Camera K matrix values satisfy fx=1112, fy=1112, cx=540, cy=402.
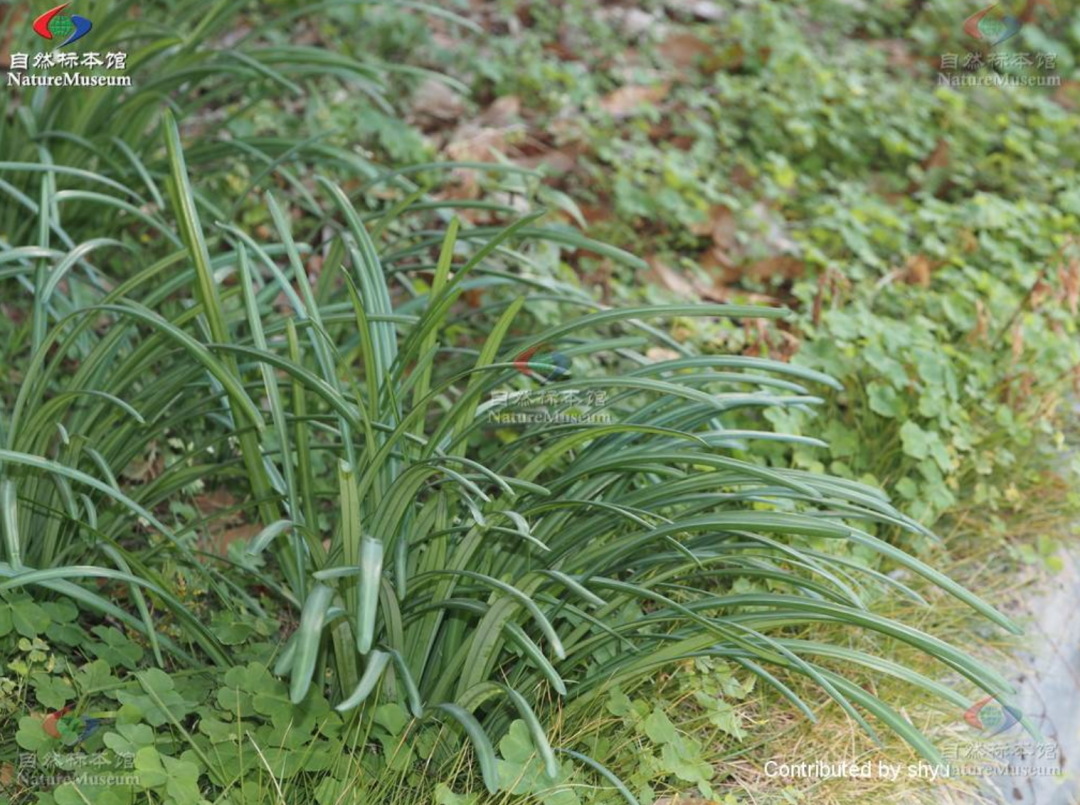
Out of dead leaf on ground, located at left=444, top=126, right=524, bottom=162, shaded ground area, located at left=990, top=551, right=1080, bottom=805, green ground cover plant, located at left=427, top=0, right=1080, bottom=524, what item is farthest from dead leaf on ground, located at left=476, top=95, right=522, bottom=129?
shaded ground area, located at left=990, top=551, right=1080, bottom=805

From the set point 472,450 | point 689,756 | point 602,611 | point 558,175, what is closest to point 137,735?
point 602,611

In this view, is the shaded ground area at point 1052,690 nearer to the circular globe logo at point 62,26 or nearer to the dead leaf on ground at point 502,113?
the dead leaf on ground at point 502,113

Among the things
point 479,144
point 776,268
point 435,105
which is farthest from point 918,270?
point 435,105

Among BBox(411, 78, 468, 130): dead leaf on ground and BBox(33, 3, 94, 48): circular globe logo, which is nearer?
BBox(33, 3, 94, 48): circular globe logo

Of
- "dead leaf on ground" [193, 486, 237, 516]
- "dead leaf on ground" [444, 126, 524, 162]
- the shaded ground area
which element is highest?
"dead leaf on ground" [444, 126, 524, 162]

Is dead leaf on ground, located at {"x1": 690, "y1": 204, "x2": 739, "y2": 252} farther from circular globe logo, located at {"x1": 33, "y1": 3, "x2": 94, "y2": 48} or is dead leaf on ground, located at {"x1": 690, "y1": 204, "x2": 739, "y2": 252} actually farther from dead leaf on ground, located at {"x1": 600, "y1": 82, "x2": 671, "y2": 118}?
circular globe logo, located at {"x1": 33, "y1": 3, "x2": 94, "y2": 48}

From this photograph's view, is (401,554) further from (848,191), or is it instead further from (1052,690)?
(848,191)

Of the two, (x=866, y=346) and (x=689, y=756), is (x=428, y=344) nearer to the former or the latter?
(x=689, y=756)

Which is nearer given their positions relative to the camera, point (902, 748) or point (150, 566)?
point (902, 748)

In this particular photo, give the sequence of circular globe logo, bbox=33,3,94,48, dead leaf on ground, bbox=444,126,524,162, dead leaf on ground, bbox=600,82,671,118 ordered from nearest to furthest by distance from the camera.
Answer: circular globe logo, bbox=33,3,94,48, dead leaf on ground, bbox=444,126,524,162, dead leaf on ground, bbox=600,82,671,118

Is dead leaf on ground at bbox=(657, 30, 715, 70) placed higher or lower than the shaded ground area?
higher

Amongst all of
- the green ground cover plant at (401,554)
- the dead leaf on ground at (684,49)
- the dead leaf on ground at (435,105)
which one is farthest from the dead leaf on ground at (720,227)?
the green ground cover plant at (401,554)

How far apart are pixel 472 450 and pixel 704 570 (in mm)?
824

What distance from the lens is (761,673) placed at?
5.96ft
